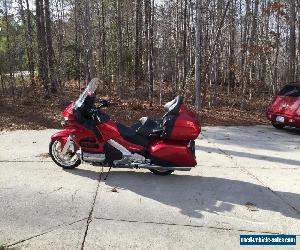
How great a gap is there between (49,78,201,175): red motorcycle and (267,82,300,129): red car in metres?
4.98

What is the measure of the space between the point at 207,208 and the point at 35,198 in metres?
2.16

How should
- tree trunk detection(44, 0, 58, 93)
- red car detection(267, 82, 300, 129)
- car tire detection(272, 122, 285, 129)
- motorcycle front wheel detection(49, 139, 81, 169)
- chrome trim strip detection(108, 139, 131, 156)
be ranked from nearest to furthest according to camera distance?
chrome trim strip detection(108, 139, 131, 156)
motorcycle front wheel detection(49, 139, 81, 169)
red car detection(267, 82, 300, 129)
car tire detection(272, 122, 285, 129)
tree trunk detection(44, 0, 58, 93)

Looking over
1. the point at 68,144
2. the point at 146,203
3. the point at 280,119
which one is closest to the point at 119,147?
the point at 68,144

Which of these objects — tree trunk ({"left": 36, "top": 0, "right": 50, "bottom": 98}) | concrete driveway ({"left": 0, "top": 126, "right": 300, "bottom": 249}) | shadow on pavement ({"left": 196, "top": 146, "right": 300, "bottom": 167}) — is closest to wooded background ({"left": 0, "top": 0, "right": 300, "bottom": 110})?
tree trunk ({"left": 36, "top": 0, "right": 50, "bottom": 98})

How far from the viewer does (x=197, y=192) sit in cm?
542

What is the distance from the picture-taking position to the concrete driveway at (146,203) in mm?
4004

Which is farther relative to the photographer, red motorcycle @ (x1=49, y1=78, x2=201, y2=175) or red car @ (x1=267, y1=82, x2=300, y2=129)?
red car @ (x1=267, y1=82, x2=300, y2=129)

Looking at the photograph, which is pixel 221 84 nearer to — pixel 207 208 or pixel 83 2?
pixel 83 2

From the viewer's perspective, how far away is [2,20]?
15.3 meters

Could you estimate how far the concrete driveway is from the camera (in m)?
4.00

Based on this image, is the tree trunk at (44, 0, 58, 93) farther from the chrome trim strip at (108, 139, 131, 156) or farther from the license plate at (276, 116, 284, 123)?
the chrome trim strip at (108, 139, 131, 156)

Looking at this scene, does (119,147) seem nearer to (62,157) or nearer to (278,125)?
(62,157)

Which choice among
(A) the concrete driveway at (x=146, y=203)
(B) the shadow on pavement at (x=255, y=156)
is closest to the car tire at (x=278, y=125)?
(A) the concrete driveway at (x=146, y=203)

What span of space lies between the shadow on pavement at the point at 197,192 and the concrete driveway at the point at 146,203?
0.5 inches
